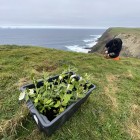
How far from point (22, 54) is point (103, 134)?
13.0ft

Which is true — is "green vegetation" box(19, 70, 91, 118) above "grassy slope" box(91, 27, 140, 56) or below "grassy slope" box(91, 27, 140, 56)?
above

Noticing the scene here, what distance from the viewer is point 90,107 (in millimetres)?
3139

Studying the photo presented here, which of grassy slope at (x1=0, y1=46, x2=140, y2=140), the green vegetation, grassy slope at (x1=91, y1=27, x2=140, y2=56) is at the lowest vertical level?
grassy slope at (x1=91, y1=27, x2=140, y2=56)

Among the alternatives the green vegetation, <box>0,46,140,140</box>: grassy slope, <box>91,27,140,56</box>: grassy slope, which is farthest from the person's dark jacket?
<box>91,27,140,56</box>: grassy slope

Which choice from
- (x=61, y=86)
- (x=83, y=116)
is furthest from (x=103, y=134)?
(x=61, y=86)

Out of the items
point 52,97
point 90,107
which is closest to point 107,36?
point 90,107

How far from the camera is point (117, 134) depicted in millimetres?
2750

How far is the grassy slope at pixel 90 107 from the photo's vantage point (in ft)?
8.41

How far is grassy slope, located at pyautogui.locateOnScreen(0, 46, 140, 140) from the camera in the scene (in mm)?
2562

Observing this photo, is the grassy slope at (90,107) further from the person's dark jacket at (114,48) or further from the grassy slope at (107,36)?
the grassy slope at (107,36)

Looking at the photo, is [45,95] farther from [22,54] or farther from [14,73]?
[22,54]

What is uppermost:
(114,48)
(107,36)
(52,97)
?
(52,97)

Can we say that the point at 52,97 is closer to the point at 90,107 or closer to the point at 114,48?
the point at 90,107

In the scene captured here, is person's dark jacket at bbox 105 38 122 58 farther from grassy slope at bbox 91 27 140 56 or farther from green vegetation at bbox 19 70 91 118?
grassy slope at bbox 91 27 140 56
